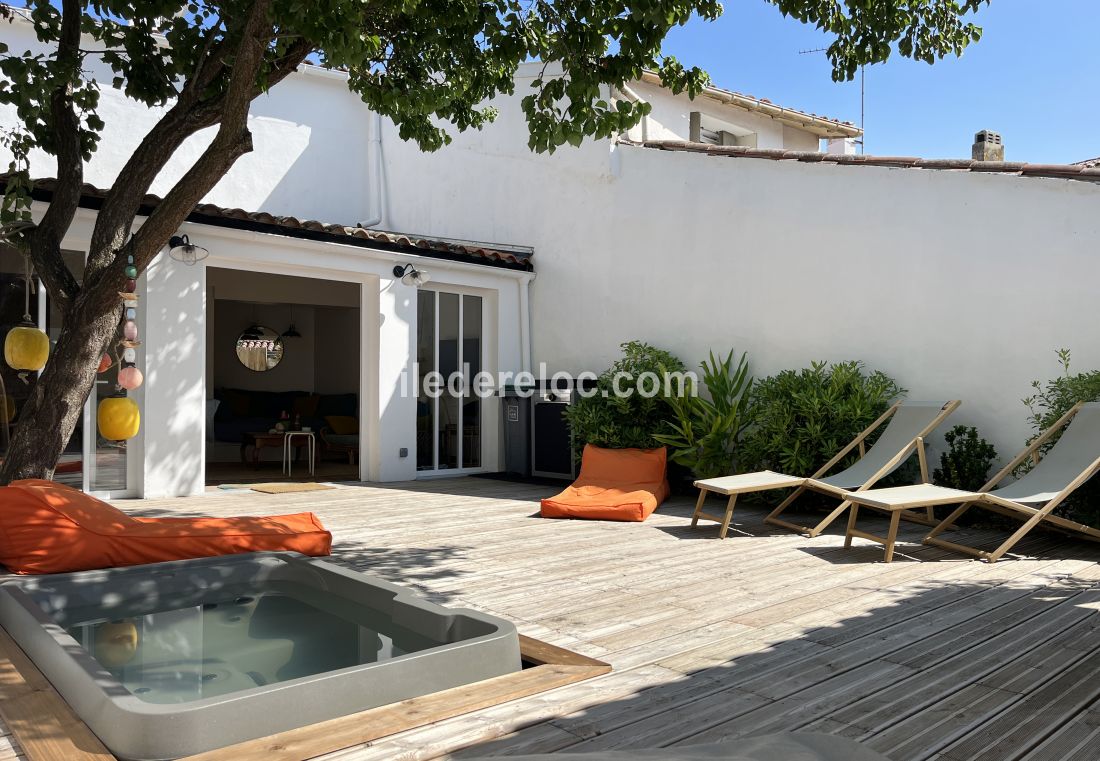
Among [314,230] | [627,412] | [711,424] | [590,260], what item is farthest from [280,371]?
[711,424]

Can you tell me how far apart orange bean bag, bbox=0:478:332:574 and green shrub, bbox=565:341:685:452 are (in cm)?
452

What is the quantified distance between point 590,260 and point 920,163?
4.01 metres

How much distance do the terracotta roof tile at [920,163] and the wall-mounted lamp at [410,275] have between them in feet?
10.0

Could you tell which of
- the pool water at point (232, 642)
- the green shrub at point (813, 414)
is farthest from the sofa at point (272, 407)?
the pool water at point (232, 642)

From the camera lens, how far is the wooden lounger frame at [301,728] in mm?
2629

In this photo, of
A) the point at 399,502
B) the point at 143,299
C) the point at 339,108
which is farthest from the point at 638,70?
the point at 339,108

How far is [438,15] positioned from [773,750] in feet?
16.2

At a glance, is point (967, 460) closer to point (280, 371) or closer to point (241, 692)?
point (241, 692)

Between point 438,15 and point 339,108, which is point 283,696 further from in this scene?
point 339,108

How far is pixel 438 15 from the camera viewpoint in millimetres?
5434

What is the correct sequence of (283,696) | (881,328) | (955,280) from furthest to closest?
(881,328) < (955,280) < (283,696)

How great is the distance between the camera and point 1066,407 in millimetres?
6645

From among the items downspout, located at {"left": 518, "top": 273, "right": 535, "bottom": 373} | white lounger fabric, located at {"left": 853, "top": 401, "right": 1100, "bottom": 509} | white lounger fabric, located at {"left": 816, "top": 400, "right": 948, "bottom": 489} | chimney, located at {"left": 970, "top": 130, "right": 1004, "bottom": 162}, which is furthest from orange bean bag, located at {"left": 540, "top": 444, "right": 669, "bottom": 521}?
chimney, located at {"left": 970, "top": 130, "right": 1004, "bottom": 162}

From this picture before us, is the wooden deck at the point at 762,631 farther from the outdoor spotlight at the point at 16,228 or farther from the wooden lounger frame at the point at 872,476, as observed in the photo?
the outdoor spotlight at the point at 16,228
